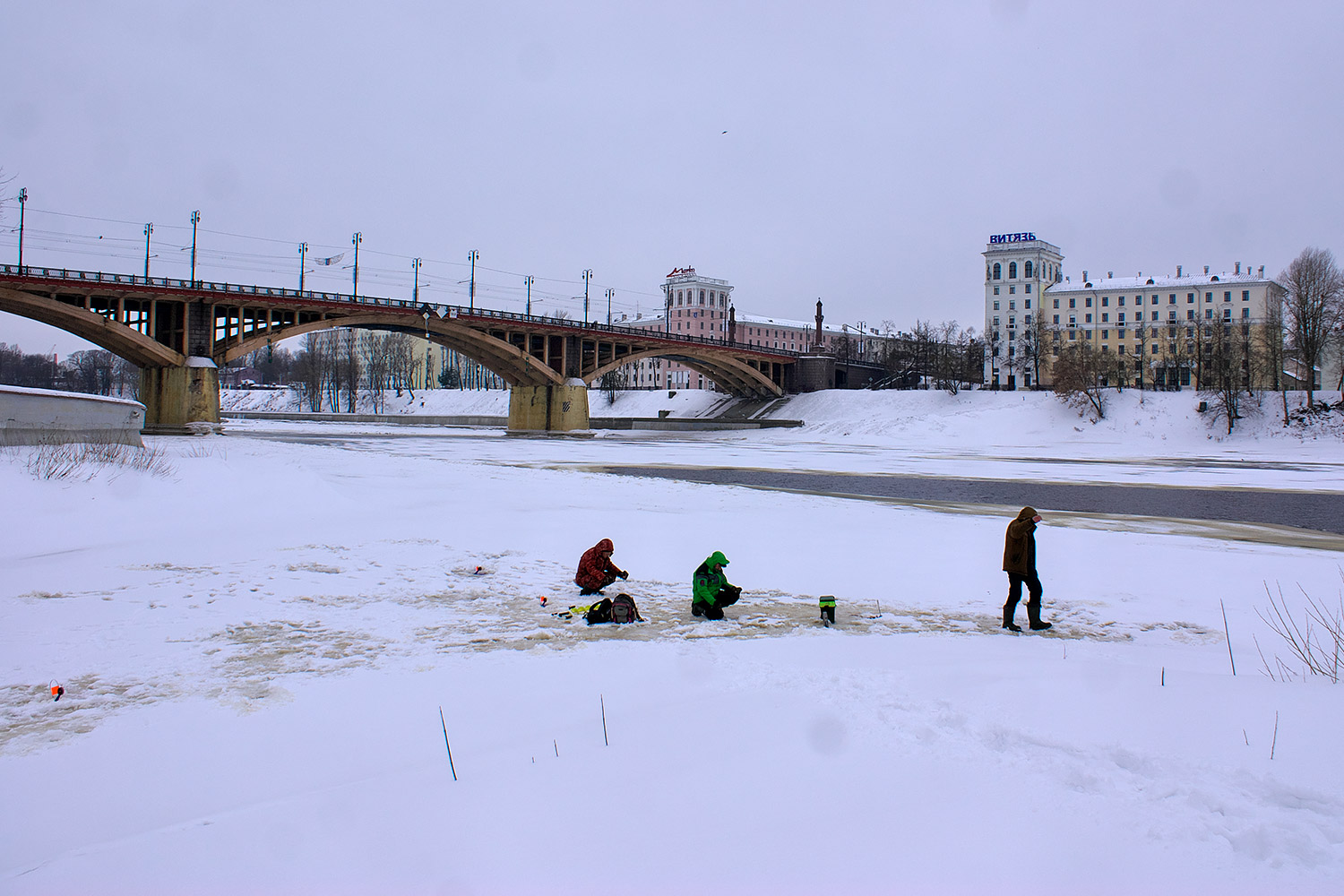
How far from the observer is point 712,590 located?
883cm

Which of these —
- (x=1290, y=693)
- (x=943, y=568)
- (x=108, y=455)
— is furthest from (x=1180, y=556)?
(x=108, y=455)

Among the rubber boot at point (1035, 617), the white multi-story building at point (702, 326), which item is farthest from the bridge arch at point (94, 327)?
the white multi-story building at point (702, 326)

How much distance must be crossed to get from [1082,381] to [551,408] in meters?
42.3

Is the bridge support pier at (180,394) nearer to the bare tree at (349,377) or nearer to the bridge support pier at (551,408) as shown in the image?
the bridge support pier at (551,408)

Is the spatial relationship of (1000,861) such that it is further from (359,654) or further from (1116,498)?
(1116,498)

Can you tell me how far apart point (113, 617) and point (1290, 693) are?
384 inches

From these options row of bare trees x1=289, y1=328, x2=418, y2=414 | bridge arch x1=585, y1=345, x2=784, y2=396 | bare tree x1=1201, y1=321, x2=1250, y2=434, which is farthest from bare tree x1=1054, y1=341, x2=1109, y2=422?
row of bare trees x1=289, y1=328, x2=418, y2=414

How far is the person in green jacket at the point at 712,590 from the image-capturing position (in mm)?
8805

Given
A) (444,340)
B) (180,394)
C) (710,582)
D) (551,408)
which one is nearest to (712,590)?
(710,582)

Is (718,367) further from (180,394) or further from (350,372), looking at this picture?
(350,372)

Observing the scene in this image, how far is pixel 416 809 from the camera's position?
418 cm

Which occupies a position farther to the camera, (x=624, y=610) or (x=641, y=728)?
(x=624, y=610)

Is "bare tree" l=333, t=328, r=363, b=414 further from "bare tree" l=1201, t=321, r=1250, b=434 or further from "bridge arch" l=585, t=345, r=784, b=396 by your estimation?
"bare tree" l=1201, t=321, r=1250, b=434

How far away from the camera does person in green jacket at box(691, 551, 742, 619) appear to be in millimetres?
8805
